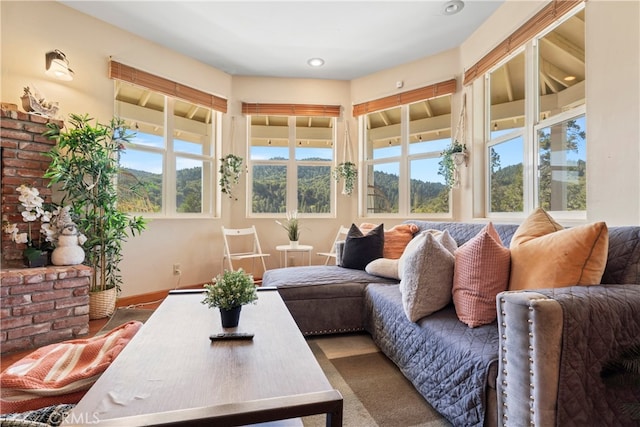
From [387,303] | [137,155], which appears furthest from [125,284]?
[387,303]

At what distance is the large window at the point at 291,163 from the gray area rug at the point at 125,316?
6.03ft

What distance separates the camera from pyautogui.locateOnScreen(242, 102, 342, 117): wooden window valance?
13.8ft

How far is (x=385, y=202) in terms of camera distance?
4.14 meters

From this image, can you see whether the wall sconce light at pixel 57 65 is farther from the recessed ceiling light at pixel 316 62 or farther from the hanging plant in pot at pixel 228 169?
the recessed ceiling light at pixel 316 62

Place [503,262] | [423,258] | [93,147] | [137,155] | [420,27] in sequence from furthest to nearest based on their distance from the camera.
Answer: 1. [137,155]
2. [420,27]
3. [93,147]
4. [423,258]
5. [503,262]

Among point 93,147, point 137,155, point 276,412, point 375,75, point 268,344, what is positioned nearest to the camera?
point 276,412

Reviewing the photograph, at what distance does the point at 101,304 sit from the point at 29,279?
68 cm

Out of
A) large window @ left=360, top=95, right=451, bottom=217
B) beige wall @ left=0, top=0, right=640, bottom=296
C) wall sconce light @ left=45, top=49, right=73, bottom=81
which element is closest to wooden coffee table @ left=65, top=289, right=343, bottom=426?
beige wall @ left=0, top=0, right=640, bottom=296

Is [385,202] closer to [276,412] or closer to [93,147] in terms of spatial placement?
[93,147]

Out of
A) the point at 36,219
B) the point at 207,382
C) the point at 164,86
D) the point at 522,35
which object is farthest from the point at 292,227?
the point at 207,382

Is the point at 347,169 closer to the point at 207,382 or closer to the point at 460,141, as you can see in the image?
the point at 460,141

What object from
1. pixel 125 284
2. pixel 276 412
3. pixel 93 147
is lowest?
pixel 125 284

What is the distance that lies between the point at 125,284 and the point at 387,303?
272 centimetres

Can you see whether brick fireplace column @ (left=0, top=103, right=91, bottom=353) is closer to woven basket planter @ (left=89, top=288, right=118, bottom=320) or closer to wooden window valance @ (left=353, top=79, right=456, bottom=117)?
woven basket planter @ (left=89, top=288, right=118, bottom=320)
